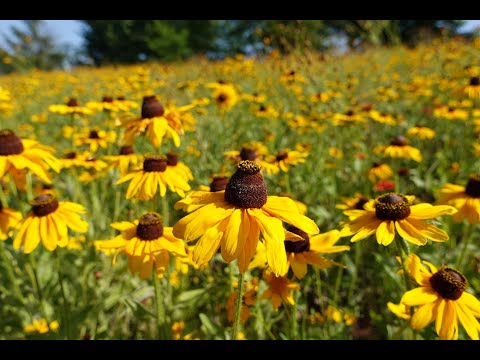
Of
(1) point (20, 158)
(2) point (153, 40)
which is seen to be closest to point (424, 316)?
(1) point (20, 158)

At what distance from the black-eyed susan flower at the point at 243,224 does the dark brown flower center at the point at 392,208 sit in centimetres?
37

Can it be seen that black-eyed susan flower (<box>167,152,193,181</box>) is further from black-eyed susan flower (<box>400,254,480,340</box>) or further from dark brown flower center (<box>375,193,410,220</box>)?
black-eyed susan flower (<box>400,254,480,340</box>)

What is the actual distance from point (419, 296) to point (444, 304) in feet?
0.25

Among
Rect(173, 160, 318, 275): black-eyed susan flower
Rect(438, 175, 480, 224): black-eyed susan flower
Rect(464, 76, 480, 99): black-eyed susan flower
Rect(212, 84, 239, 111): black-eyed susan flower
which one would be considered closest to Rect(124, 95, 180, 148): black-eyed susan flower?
Rect(173, 160, 318, 275): black-eyed susan flower

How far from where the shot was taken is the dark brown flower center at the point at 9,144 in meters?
1.48

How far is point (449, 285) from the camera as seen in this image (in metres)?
1.06

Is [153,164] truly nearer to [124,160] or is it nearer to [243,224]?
[124,160]

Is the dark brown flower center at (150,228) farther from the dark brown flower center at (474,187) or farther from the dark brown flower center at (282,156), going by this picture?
the dark brown flower center at (474,187)

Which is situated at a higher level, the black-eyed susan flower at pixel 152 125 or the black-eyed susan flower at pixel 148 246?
the black-eyed susan flower at pixel 152 125

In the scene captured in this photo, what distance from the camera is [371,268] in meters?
2.34

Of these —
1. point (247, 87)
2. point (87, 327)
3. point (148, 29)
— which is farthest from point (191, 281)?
point (148, 29)

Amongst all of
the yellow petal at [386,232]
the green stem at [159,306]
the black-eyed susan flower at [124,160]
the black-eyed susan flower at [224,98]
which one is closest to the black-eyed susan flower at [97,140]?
the black-eyed susan flower at [124,160]

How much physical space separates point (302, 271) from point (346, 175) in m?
2.38

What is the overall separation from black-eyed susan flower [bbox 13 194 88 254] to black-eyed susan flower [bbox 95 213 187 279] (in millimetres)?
169
